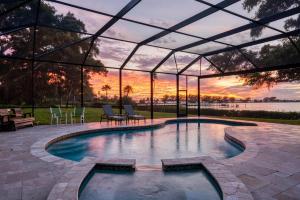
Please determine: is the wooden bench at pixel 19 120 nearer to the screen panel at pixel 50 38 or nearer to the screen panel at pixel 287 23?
the screen panel at pixel 50 38

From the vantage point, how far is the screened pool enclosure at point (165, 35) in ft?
22.4

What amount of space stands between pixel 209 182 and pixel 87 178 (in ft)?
6.82

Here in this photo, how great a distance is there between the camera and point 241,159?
14.8 ft

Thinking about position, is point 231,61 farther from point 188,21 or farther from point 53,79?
point 53,79

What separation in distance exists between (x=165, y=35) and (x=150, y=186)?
22.3ft

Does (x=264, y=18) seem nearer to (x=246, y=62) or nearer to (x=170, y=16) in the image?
(x=170, y=16)

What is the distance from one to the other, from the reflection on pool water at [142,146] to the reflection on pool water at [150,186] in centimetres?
157

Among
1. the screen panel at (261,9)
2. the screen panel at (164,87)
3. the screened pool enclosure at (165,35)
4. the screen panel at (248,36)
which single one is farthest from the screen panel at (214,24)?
the screen panel at (164,87)

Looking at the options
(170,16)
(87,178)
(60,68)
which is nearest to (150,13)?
(170,16)

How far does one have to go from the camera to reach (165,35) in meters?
8.98

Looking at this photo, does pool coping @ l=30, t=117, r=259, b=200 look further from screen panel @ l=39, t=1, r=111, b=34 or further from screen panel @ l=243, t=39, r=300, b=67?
screen panel @ l=243, t=39, r=300, b=67

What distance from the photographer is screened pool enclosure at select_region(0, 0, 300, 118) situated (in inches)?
268

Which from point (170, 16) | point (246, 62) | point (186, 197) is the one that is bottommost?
point (186, 197)

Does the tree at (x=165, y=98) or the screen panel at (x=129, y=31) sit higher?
the screen panel at (x=129, y=31)
